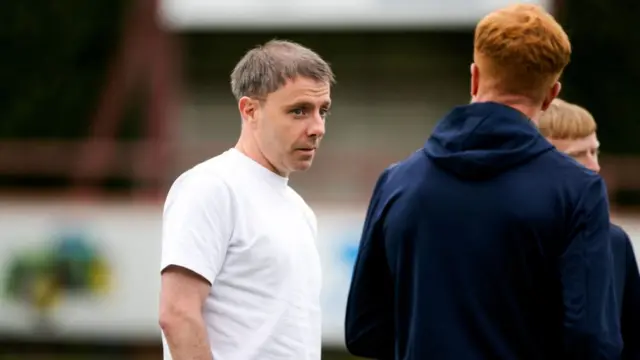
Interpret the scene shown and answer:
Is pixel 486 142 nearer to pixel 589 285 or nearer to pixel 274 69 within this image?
pixel 589 285

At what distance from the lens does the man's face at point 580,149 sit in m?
3.88

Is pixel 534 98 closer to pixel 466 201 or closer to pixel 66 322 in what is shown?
pixel 466 201

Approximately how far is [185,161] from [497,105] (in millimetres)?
12272

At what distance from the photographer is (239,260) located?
11.6ft

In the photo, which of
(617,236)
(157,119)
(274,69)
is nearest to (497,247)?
(617,236)

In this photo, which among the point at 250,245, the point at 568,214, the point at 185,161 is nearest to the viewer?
the point at 568,214

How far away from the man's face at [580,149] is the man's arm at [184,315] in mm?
1093

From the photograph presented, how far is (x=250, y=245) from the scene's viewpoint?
3.54 m

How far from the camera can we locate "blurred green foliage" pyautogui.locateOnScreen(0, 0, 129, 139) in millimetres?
17297

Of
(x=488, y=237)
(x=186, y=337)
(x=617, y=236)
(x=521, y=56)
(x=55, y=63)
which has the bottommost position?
(x=55, y=63)

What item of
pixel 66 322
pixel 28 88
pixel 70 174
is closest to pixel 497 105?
pixel 66 322

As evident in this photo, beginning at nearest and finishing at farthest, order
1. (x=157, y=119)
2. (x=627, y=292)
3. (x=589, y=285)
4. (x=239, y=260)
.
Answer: (x=589, y=285) → (x=627, y=292) → (x=239, y=260) → (x=157, y=119)

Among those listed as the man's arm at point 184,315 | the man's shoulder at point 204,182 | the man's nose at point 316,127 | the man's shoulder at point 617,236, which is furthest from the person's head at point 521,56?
the man's arm at point 184,315

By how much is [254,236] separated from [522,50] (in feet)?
3.01
